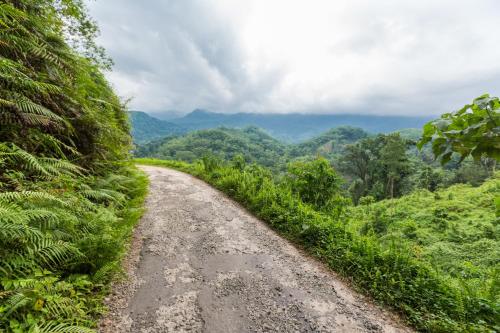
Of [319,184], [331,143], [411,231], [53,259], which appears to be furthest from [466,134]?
[331,143]

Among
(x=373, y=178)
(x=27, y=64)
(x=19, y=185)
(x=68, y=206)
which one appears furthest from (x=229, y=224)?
(x=373, y=178)

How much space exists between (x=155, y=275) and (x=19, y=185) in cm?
267

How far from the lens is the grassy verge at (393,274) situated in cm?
364

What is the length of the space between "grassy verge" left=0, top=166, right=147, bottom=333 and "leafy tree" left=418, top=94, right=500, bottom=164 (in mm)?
3727

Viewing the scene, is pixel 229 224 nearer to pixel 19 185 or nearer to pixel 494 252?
pixel 19 185

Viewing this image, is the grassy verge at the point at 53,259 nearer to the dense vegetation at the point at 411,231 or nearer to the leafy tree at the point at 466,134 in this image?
the leafy tree at the point at 466,134

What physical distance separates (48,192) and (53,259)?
1.17m

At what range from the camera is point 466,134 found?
1339mm

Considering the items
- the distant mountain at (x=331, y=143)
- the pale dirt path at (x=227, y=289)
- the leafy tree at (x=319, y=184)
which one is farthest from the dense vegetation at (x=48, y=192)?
the distant mountain at (x=331, y=143)

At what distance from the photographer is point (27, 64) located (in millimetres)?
5051

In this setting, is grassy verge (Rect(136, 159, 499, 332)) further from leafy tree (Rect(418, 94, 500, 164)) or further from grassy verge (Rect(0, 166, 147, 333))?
grassy verge (Rect(0, 166, 147, 333))

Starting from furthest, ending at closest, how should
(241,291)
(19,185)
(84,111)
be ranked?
(84,111)
(241,291)
(19,185)

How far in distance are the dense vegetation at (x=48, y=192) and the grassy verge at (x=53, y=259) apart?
12 mm

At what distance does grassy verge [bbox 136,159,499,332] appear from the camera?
3643 millimetres
